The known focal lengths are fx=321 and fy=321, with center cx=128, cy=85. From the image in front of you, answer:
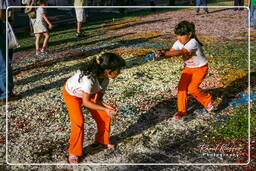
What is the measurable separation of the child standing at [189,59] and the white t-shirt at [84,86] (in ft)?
5.40

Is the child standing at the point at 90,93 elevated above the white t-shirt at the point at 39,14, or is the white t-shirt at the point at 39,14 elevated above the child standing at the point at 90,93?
the white t-shirt at the point at 39,14

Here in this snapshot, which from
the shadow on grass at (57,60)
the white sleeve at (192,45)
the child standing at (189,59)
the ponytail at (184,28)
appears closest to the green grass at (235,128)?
the child standing at (189,59)

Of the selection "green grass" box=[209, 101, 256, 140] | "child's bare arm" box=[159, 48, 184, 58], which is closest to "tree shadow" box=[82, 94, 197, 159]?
"green grass" box=[209, 101, 256, 140]

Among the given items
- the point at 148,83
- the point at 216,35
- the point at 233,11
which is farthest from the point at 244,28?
the point at 148,83

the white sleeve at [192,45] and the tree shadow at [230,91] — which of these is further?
the tree shadow at [230,91]

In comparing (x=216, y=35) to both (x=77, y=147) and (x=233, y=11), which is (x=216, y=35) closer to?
(x=233, y=11)

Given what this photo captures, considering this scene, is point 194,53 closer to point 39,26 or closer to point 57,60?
point 57,60

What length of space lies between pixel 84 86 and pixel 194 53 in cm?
271

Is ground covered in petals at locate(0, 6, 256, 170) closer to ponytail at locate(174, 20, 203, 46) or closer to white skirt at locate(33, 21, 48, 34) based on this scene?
white skirt at locate(33, 21, 48, 34)

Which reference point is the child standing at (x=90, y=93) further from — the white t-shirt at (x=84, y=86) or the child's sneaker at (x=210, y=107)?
the child's sneaker at (x=210, y=107)

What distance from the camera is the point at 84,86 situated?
16.5ft

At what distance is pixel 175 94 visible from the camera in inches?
348

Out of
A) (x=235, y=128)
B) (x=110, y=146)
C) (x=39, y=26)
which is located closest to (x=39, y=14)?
(x=39, y=26)

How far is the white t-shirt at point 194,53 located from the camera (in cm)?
654
